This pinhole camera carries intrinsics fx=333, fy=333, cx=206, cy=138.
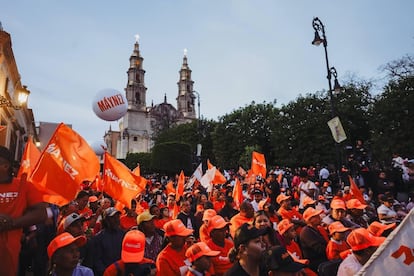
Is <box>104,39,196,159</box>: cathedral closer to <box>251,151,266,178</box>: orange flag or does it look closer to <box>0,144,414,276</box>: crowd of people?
<box>251,151,266,178</box>: orange flag

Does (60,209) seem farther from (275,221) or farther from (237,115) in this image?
(237,115)

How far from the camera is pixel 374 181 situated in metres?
13.8

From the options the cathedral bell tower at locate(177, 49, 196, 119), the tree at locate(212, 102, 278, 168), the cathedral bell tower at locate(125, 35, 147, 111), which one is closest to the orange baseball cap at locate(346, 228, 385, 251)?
the tree at locate(212, 102, 278, 168)

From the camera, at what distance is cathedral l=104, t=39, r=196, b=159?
265 ft

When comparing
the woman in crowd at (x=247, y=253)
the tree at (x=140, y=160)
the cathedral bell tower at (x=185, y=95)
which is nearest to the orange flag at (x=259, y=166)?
the woman in crowd at (x=247, y=253)

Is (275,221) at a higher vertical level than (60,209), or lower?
lower

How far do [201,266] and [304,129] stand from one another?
30833 millimetres

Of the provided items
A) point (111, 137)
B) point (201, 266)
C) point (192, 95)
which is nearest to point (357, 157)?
point (201, 266)

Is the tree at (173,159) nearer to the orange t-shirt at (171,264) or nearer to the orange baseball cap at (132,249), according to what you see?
the orange t-shirt at (171,264)

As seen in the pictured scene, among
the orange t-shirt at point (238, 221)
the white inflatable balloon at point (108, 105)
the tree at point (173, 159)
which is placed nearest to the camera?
the orange t-shirt at point (238, 221)

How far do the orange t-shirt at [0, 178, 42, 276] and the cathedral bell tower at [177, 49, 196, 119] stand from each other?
89429 mm

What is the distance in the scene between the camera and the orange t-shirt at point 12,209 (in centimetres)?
274

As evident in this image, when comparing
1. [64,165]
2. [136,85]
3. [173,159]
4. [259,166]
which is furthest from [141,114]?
[64,165]

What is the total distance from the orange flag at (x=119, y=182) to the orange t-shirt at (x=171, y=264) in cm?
274
